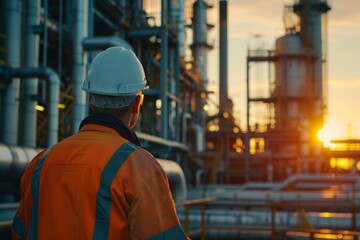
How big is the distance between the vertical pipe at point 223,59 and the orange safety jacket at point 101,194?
35.2 m

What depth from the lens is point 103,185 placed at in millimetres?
1608

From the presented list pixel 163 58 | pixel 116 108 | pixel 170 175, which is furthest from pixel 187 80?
pixel 116 108

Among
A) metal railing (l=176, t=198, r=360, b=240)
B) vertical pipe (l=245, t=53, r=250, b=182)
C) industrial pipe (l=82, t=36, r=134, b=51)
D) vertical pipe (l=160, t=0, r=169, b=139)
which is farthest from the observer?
vertical pipe (l=245, t=53, r=250, b=182)

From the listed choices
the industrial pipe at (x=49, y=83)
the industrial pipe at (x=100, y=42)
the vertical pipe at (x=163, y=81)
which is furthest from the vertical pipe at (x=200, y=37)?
the industrial pipe at (x=49, y=83)

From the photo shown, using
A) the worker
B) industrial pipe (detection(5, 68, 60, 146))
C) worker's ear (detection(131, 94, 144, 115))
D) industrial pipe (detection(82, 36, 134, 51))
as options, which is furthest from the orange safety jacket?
industrial pipe (detection(82, 36, 134, 51))

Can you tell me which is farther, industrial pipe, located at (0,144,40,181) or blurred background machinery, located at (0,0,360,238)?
blurred background machinery, located at (0,0,360,238)

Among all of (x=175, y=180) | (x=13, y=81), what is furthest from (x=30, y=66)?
(x=175, y=180)

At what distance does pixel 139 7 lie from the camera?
73.6 feet

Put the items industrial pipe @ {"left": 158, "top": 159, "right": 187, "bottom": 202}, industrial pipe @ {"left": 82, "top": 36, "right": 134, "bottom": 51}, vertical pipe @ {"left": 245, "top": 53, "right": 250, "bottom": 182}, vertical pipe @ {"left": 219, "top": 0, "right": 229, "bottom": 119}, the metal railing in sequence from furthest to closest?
vertical pipe @ {"left": 219, "top": 0, "right": 229, "bottom": 119} → vertical pipe @ {"left": 245, "top": 53, "right": 250, "bottom": 182} → industrial pipe @ {"left": 158, "top": 159, "right": 187, "bottom": 202} → industrial pipe @ {"left": 82, "top": 36, "right": 134, "bottom": 51} → the metal railing

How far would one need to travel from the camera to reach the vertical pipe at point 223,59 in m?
38.5

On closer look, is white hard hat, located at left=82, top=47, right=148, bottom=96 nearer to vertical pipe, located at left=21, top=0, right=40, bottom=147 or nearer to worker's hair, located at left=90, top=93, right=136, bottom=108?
worker's hair, located at left=90, top=93, right=136, bottom=108

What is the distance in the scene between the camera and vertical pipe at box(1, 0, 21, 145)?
12445mm

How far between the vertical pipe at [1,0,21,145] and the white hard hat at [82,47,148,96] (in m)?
10.7

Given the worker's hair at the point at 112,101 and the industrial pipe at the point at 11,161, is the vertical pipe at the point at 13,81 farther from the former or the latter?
the worker's hair at the point at 112,101
